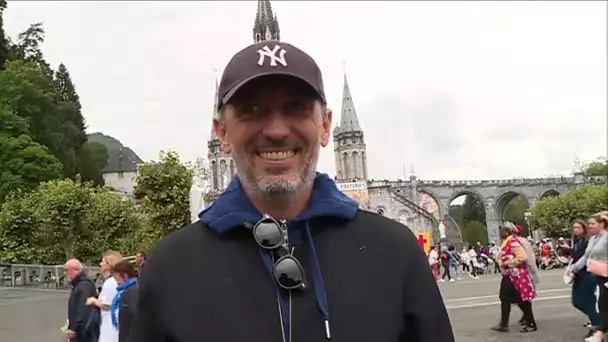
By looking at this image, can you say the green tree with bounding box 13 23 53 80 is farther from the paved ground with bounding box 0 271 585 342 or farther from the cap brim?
the cap brim

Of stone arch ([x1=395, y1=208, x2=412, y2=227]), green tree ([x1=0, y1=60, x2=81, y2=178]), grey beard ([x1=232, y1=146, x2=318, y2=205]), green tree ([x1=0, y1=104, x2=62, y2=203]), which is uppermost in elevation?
green tree ([x1=0, y1=60, x2=81, y2=178])

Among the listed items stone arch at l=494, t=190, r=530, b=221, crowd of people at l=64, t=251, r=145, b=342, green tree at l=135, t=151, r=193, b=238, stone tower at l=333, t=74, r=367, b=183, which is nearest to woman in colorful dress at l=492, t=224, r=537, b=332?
crowd of people at l=64, t=251, r=145, b=342

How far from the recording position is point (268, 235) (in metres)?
1.71

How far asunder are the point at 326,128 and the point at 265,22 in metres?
104

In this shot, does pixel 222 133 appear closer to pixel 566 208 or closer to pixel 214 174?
pixel 566 208

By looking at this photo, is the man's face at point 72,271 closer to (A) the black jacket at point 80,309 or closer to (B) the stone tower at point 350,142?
(A) the black jacket at point 80,309

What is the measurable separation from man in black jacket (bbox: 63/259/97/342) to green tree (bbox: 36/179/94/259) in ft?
73.6

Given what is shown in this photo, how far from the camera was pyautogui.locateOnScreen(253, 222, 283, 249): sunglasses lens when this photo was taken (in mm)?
1712

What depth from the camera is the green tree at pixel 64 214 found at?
1140 inches

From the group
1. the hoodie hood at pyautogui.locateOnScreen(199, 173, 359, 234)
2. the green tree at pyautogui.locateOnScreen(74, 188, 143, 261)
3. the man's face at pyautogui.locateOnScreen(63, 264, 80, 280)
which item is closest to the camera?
the hoodie hood at pyautogui.locateOnScreen(199, 173, 359, 234)

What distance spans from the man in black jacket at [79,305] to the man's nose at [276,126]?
6.31 meters

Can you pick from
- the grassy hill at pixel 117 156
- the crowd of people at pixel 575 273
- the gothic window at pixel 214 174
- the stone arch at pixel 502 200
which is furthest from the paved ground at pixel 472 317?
the grassy hill at pixel 117 156

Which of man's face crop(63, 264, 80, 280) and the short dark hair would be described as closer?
the short dark hair

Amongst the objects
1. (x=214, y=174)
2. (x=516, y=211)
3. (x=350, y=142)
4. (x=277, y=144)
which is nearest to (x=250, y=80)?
(x=277, y=144)
